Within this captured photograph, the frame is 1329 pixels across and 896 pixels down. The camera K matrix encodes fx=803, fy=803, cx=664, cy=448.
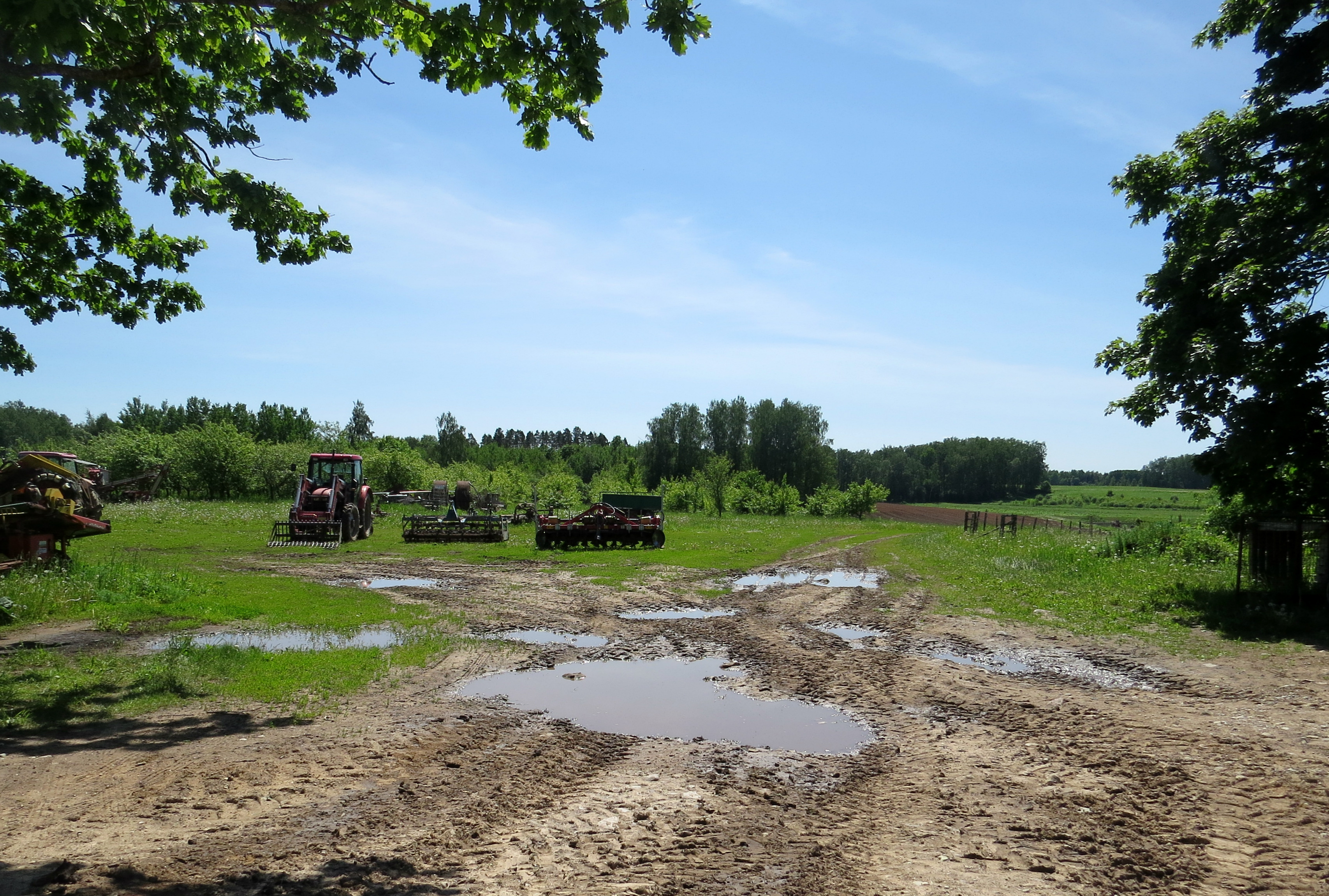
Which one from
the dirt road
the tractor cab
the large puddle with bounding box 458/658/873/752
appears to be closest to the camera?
Result: the dirt road

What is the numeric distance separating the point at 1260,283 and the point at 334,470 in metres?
26.1

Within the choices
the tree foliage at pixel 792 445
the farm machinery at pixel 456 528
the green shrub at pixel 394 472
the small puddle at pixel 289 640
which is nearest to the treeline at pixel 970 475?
the tree foliage at pixel 792 445

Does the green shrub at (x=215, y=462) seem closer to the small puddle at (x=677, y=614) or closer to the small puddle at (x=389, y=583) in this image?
the small puddle at (x=389, y=583)

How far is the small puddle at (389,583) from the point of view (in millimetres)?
15617

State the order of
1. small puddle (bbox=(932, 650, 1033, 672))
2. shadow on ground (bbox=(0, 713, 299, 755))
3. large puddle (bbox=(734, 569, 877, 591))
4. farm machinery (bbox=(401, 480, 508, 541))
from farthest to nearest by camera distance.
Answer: farm machinery (bbox=(401, 480, 508, 541)) → large puddle (bbox=(734, 569, 877, 591)) → small puddle (bbox=(932, 650, 1033, 672)) → shadow on ground (bbox=(0, 713, 299, 755))

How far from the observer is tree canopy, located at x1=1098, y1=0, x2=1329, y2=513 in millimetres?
12672

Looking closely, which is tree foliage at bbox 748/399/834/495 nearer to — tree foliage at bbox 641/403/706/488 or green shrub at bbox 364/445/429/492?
tree foliage at bbox 641/403/706/488

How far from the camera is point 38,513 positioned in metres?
13.0

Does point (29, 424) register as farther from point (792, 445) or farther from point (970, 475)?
point (970, 475)

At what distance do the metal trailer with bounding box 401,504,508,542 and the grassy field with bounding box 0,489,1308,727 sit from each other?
82 cm

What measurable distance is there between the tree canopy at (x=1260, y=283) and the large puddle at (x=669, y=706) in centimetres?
997

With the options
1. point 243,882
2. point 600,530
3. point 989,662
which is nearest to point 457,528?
point 600,530

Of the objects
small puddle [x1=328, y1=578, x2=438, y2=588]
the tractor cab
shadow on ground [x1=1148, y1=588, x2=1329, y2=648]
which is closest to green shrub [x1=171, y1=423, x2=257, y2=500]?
the tractor cab

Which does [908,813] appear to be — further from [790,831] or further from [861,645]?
[861,645]
